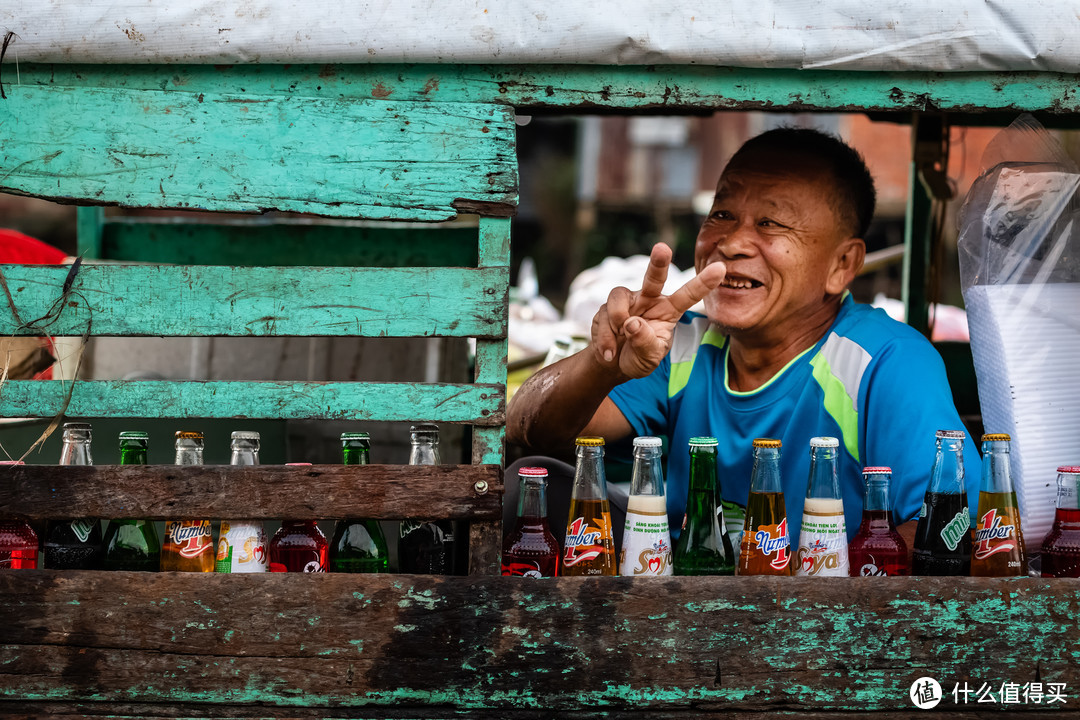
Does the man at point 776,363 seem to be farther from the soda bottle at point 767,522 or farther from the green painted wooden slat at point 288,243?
the green painted wooden slat at point 288,243

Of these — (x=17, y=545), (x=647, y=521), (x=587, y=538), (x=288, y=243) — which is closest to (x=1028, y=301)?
(x=647, y=521)

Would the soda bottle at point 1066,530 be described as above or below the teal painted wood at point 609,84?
below

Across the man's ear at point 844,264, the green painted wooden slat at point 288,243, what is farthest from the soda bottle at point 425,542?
the green painted wooden slat at point 288,243

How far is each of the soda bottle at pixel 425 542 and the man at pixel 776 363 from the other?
45cm

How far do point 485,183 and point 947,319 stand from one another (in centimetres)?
397

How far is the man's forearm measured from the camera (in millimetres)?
2209

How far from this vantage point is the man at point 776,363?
205 cm

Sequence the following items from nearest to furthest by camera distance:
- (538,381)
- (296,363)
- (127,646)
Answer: (127,646), (538,381), (296,363)

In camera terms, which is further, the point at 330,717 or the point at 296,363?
the point at 296,363

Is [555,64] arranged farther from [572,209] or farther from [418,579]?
[572,209]

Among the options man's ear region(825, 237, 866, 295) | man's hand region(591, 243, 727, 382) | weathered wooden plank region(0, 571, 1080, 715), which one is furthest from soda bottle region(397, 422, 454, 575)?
man's ear region(825, 237, 866, 295)

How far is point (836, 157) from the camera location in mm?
2461

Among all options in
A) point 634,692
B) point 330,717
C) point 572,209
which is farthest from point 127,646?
point 572,209

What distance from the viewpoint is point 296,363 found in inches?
134
